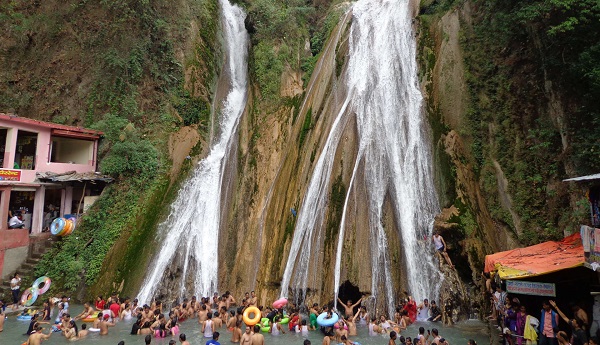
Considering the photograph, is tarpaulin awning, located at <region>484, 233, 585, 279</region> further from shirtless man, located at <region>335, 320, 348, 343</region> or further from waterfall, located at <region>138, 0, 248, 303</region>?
waterfall, located at <region>138, 0, 248, 303</region>

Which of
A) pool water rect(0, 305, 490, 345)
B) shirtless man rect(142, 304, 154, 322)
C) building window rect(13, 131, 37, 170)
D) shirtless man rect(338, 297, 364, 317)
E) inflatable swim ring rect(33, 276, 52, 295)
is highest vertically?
building window rect(13, 131, 37, 170)

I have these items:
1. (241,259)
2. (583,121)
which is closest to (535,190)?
(583,121)

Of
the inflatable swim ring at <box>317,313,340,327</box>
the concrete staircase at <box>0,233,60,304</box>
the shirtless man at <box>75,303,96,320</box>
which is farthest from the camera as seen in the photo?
the concrete staircase at <box>0,233,60,304</box>

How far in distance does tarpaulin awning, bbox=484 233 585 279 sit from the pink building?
709 inches

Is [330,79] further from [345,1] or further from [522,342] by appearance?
[522,342]

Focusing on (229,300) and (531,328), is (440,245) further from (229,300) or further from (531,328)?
(229,300)

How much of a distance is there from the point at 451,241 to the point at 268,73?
14836mm

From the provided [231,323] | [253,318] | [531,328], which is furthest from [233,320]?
[531,328]

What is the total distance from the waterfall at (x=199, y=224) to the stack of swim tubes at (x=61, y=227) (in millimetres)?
4575

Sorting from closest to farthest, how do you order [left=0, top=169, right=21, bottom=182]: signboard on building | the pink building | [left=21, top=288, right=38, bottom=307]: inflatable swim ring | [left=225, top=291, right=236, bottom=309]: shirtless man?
[left=225, top=291, right=236, bottom=309]: shirtless man → [left=21, top=288, right=38, bottom=307]: inflatable swim ring → the pink building → [left=0, top=169, right=21, bottom=182]: signboard on building

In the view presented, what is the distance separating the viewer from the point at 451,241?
13.6 meters

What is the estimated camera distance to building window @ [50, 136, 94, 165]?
22516 mm

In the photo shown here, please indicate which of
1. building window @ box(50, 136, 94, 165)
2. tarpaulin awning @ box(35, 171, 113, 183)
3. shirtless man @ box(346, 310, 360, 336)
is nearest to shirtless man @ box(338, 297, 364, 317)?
shirtless man @ box(346, 310, 360, 336)

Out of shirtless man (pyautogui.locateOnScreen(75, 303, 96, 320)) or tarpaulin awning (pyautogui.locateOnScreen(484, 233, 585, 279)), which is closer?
tarpaulin awning (pyautogui.locateOnScreen(484, 233, 585, 279))
